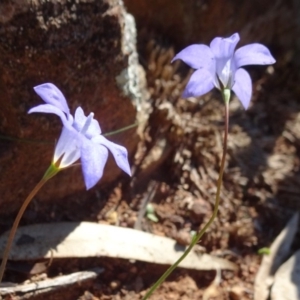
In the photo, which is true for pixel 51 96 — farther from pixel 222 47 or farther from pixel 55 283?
pixel 55 283

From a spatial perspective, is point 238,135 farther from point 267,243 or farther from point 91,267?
point 91,267

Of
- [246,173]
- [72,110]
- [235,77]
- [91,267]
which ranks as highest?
[235,77]

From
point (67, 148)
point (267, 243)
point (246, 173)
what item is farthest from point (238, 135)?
point (67, 148)

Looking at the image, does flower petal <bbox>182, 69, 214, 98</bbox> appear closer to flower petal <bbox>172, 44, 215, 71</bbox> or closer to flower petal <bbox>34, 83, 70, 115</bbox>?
flower petal <bbox>172, 44, 215, 71</bbox>

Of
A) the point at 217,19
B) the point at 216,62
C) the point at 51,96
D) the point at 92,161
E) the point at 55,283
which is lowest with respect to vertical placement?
the point at 55,283

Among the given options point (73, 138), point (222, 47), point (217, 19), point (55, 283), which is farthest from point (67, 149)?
point (217, 19)

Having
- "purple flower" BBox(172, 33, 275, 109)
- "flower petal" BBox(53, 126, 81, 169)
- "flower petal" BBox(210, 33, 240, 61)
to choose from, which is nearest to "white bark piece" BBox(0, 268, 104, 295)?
"flower petal" BBox(53, 126, 81, 169)

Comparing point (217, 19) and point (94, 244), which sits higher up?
point (217, 19)
